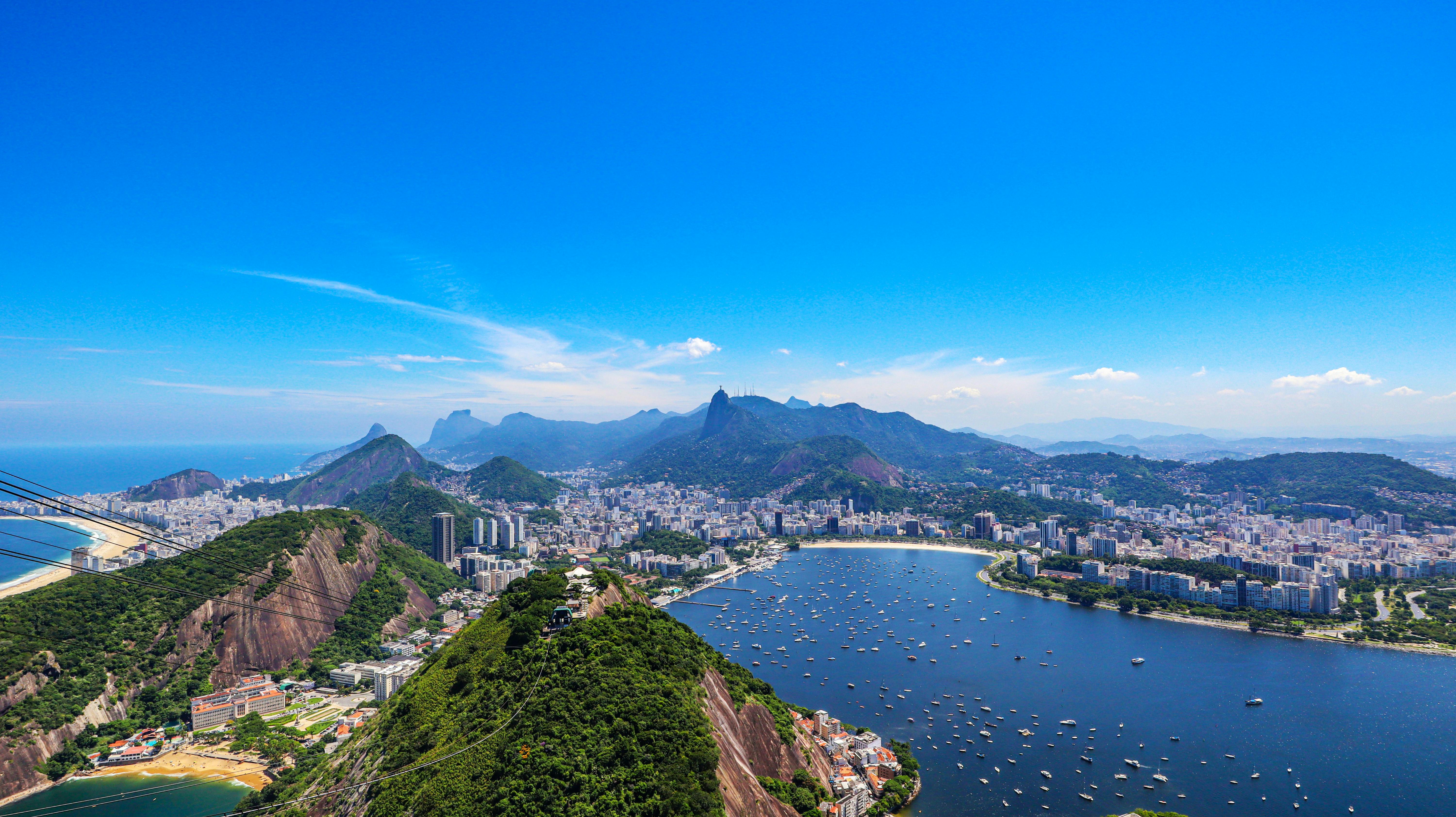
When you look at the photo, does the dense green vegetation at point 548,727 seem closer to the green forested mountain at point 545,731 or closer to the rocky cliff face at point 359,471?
the green forested mountain at point 545,731

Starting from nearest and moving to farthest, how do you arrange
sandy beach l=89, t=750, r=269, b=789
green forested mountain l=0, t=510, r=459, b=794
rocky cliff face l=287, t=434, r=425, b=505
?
sandy beach l=89, t=750, r=269, b=789, green forested mountain l=0, t=510, r=459, b=794, rocky cliff face l=287, t=434, r=425, b=505

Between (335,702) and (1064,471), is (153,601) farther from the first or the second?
(1064,471)

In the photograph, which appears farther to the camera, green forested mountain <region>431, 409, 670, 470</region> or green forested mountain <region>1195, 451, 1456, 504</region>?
green forested mountain <region>431, 409, 670, 470</region>

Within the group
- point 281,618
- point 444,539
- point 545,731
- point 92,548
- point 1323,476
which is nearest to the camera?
point 545,731

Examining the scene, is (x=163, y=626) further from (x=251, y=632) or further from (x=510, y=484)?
(x=510, y=484)

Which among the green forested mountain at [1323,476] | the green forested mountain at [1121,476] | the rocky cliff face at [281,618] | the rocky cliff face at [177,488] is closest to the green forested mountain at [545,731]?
the rocky cliff face at [281,618]

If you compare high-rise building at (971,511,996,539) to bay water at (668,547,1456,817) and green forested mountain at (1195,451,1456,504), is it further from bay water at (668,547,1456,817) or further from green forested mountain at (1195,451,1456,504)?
green forested mountain at (1195,451,1456,504)

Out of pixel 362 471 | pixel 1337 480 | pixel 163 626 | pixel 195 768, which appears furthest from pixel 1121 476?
pixel 362 471

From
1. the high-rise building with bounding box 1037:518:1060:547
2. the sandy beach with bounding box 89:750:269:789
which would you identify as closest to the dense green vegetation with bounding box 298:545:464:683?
the sandy beach with bounding box 89:750:269:789
